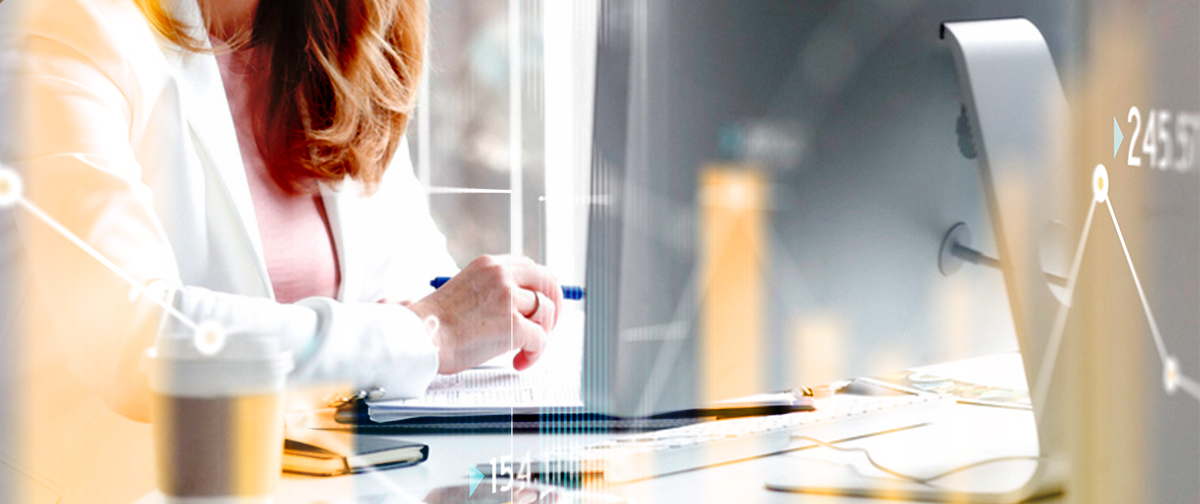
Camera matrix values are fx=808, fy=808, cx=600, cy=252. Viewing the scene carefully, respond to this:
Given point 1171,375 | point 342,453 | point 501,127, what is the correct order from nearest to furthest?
point 1171,375 → point 342,453 → point 501,127

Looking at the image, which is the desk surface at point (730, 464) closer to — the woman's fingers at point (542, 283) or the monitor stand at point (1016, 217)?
the monitor stand at point (1016, 217)

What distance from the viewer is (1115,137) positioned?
1.66 feet

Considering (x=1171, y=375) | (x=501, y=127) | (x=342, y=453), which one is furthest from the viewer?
(x=501, y=127)

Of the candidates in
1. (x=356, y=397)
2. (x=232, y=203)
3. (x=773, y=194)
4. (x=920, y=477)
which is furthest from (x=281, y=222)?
(x=920, y=477)

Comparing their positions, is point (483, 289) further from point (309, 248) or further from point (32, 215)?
point (32, 215)

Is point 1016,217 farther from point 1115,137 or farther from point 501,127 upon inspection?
point 501,127

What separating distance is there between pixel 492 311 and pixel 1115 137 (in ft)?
1.49

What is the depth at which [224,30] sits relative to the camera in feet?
1.89

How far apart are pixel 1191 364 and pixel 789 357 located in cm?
22

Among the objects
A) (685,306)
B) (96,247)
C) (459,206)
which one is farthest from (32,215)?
(685,306)

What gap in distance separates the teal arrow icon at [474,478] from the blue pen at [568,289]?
161 mm

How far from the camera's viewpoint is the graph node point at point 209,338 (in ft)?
1.70
